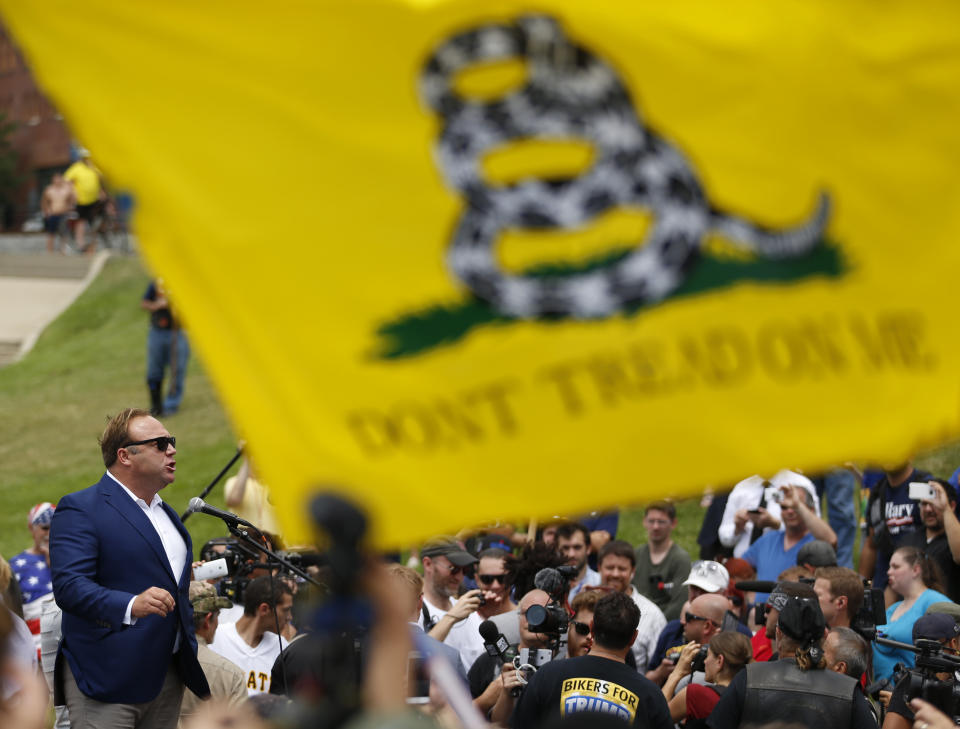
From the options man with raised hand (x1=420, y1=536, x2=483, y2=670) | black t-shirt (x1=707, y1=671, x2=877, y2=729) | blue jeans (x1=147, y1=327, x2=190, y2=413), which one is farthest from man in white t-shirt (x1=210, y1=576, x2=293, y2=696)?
blue jeans (x1=147, y1=327, x2=190, y2=413)

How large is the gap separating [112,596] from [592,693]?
2.16 m

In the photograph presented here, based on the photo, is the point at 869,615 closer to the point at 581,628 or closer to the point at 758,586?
the point at 758,586

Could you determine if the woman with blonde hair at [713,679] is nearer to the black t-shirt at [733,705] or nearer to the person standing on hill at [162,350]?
the black t-shirt at [733,705]

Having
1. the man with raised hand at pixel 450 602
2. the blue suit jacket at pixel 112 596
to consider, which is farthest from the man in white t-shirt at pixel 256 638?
the blue suit jacket at pixel 112 596

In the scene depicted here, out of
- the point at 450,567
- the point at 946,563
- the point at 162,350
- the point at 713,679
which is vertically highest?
the point at 713,679

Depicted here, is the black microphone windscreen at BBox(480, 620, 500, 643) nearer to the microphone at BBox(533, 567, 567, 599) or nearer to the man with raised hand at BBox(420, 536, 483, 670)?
the man with raised hand at BBox(420, 536, 483, 670)

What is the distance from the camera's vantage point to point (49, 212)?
31266 mm

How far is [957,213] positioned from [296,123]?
Result: 183cm

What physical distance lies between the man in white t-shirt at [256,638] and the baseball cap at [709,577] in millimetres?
2570

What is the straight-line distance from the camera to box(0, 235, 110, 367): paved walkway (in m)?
26.3

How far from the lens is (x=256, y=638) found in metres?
7.93

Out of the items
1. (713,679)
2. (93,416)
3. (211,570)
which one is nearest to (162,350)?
(93,416)

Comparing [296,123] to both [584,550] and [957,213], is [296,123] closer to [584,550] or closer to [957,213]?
[957,213]

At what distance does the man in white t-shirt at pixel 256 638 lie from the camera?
781 centimetres
